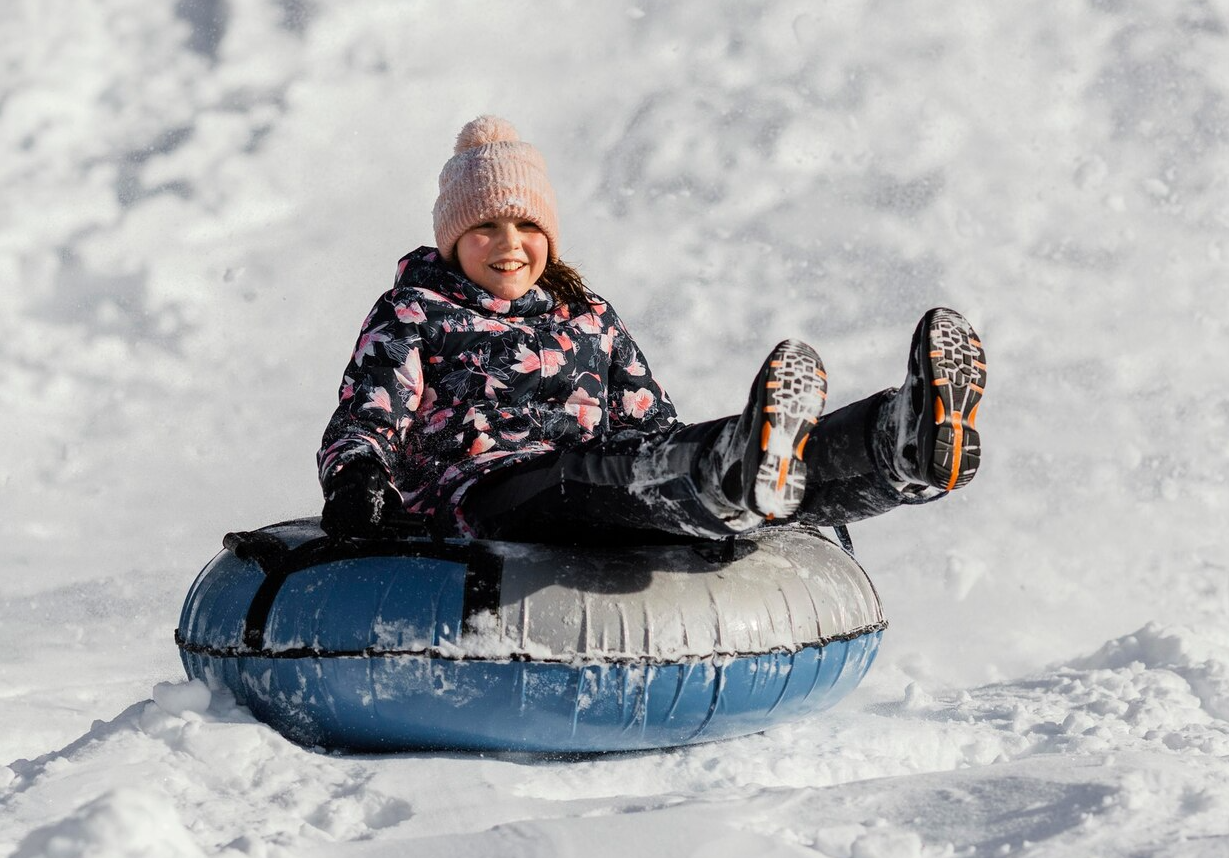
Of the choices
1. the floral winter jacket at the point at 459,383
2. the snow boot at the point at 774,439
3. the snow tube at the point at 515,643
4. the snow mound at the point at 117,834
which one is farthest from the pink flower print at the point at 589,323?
the snow mound at the point at 117,834

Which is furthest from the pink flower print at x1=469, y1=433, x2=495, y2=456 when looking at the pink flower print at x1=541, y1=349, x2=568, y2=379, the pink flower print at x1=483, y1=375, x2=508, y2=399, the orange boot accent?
the orange boot accent

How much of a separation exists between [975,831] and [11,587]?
4.58 m

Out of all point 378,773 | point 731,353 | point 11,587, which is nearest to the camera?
point 378,773

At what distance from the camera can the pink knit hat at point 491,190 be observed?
110 inches

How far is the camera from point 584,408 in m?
2.72

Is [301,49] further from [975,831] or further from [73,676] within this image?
[975,831]

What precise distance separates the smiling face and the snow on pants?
70 centimetres

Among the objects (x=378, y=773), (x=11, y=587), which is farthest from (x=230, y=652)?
(x=11, y=587)

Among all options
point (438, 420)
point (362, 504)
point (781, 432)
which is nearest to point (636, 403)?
point (438, 420)

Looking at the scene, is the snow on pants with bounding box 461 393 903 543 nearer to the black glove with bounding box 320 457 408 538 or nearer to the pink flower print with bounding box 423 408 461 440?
the black glove with bounding box 320 457 408 538

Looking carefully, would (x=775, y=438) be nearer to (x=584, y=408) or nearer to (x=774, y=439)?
(x=774, y=439)

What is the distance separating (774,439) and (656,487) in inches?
11.3

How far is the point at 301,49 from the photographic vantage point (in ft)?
23.4

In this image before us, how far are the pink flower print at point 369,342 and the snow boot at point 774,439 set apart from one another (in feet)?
3.36
